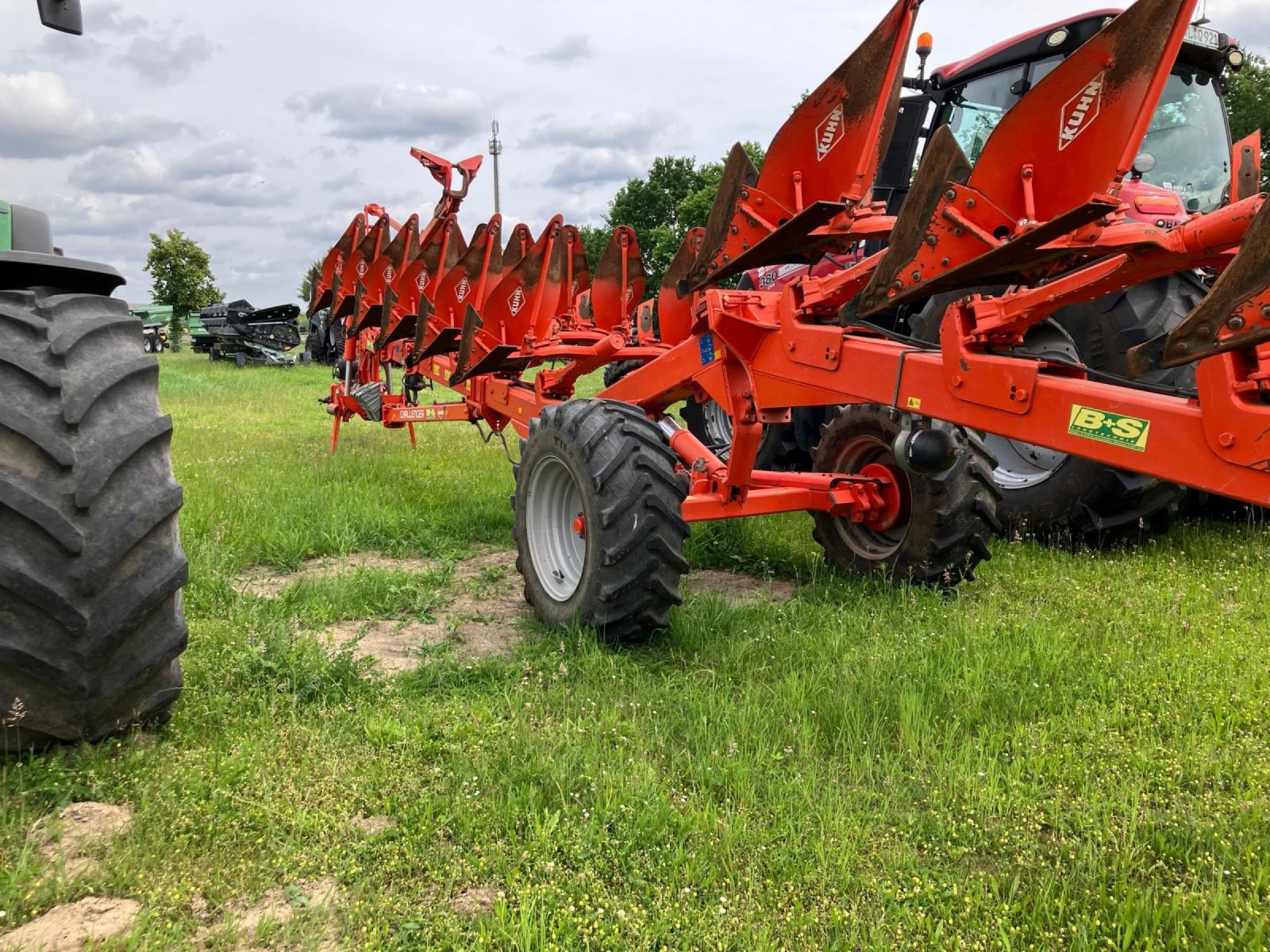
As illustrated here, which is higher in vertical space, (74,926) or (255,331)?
(255,331)

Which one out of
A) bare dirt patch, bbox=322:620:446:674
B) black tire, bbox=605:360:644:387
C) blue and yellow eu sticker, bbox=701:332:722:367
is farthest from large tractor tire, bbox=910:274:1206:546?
bare dirt patch, bbox=322:620:446:674

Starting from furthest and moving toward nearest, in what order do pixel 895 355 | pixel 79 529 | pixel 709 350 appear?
1. pixel 709 350
2. pixel 895 355
3. pixel 79 529

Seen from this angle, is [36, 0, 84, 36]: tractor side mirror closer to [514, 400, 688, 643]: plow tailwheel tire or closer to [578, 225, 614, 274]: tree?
[514, 400, 688, 643]: plow tailwheel tire

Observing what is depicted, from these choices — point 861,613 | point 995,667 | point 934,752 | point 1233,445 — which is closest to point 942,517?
point 861,613

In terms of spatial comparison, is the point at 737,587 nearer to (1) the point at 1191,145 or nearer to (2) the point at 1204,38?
(1) the point at 1191,145

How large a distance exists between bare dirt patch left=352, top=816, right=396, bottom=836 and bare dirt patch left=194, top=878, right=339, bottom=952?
197mm

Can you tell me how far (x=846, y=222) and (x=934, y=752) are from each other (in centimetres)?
176

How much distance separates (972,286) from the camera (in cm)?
262

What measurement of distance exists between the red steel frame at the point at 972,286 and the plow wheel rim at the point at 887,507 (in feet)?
0.13

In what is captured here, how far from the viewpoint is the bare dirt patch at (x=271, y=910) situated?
1913 mm

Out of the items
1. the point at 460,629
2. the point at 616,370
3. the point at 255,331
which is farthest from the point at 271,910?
the point at 255,331

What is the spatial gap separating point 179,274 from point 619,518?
33.8 metres

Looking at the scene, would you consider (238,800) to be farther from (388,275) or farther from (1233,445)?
(388,275)

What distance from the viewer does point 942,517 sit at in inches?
158
